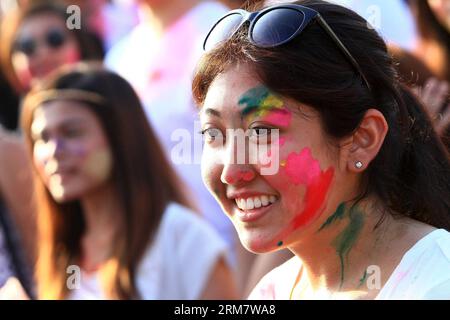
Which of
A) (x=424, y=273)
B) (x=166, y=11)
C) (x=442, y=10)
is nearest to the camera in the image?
(x=424, y=273)

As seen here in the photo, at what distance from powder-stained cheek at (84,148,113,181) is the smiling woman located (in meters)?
1.75

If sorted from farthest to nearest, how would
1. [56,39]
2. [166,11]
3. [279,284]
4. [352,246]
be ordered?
[56,39] < [166,11] < [279,284] < [352,246]

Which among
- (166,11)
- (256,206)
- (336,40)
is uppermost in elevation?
(166,11)

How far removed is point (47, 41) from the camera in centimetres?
477

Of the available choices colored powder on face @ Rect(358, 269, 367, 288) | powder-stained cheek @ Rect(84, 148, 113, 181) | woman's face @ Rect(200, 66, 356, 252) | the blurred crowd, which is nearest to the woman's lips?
woman's face @ Rect(200, 66, 356, 252)

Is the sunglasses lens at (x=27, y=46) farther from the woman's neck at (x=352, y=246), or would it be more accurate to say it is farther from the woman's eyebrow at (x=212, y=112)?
the woman's neck at (x=352, y=246)

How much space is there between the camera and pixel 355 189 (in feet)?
7.72

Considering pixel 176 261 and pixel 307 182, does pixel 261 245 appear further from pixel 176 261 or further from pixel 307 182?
pixel 176 261

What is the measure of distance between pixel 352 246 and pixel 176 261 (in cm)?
169

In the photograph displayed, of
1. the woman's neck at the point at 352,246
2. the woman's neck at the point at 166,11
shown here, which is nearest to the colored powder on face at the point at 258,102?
the woman's neck at the point at 352,246

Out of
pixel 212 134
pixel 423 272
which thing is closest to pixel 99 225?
pixel 212 134

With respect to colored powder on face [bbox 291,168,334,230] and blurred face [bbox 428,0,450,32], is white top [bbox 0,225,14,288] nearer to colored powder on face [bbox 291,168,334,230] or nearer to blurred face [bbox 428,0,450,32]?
colored powder on face [bbox 291,168,334,230]

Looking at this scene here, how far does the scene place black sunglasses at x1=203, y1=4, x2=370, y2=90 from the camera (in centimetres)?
223
